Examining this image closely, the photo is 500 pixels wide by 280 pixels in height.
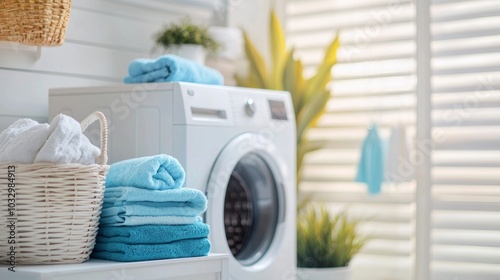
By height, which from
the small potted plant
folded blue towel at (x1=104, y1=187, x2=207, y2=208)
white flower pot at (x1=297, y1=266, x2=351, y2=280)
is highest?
folded blue towel at (x1=104, y1=187, x2=207, y2=208)

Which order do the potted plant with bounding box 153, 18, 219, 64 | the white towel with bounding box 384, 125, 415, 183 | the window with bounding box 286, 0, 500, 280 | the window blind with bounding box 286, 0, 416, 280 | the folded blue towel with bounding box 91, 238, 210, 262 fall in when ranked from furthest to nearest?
the window blind with bounding box 286, 0, 416, 280, the white towel with bounding box 384, 125, 415, 183, the window with bounding box 286, 0, 500, 280, the potted plant with bounding box 153, 18, 219, 64, the folded blue towel with bounding box 91, 238, 210, 262

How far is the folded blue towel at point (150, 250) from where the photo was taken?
79.7 inches

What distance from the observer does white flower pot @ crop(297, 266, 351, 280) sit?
3256mm

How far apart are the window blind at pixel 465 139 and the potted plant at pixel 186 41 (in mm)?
967

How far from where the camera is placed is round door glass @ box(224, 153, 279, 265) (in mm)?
2820

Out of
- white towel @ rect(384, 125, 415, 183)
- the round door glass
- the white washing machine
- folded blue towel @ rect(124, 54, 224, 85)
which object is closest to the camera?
the white washing machine

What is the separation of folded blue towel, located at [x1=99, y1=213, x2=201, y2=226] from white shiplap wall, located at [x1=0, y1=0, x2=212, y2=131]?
0.79 m

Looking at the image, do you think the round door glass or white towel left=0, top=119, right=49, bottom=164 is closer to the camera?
white towel left=0, top=119, right=49, bottom=164

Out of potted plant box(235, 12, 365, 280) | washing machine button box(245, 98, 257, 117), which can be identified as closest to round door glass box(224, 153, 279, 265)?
washing machine button box(245, 98, 257, 117)

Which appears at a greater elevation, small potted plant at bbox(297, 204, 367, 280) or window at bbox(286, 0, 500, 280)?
window at bbox(286, 0, 500, 280)

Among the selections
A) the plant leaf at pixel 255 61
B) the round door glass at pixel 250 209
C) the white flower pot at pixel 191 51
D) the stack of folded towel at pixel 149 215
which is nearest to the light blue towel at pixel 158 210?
the stack of folded towel at pixel 149 215

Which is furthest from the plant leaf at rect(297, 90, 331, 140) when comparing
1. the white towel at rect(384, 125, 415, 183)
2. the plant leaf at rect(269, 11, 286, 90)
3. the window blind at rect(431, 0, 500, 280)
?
the window blind at rect(431, 0, 500, 280)

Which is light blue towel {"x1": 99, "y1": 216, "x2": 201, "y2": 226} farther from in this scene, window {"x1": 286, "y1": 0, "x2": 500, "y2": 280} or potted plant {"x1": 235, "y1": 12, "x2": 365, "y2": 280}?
window {"x1": 286, "y1": 0, "x2": 500, "y2": 280}

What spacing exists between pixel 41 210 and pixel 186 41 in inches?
52.9
